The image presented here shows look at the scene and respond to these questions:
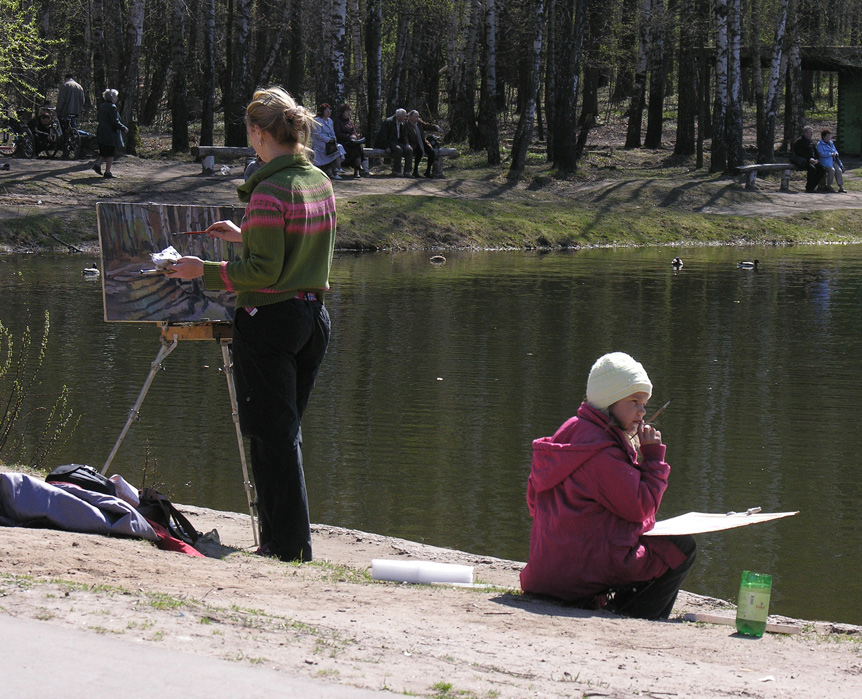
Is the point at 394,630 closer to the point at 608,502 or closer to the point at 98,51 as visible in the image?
the point at 608,502

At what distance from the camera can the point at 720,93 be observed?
31156mm

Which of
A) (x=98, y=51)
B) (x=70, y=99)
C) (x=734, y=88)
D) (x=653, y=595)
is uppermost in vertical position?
(x=98, y=51)

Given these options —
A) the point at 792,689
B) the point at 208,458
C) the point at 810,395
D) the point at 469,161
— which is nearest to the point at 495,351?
the point at 810,395

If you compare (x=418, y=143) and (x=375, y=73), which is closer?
(x=418, y=143)

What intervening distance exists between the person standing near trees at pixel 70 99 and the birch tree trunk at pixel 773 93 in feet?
61.0

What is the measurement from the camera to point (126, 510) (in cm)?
552

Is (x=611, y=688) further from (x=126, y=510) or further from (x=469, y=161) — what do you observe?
(x=469, y=161)

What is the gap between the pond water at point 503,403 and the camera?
703 centimetres

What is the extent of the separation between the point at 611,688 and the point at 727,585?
2.71 meters

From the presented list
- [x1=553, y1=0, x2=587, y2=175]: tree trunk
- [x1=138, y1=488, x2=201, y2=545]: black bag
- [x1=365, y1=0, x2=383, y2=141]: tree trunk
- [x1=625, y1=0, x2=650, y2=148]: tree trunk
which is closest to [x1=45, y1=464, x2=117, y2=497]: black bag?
[x1=138, y1=488, x2=201, y2=545]: black bag

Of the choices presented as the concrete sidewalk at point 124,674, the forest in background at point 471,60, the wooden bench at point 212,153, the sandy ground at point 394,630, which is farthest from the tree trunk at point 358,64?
the concrete sidewalk at point 124,674

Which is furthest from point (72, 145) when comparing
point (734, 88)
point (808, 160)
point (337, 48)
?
point (808, 160)

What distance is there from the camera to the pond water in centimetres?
703

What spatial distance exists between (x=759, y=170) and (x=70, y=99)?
17295 mm
